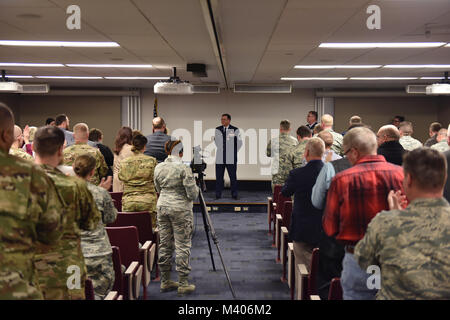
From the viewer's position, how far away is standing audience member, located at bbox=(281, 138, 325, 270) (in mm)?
3422

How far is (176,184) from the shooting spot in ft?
12.9

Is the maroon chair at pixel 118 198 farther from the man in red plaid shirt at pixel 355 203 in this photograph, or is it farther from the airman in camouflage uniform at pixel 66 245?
the man in red plaid shirt at pixel 355 203

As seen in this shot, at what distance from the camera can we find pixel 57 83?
10.3 meters

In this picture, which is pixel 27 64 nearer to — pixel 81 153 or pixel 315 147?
pixel 81 153

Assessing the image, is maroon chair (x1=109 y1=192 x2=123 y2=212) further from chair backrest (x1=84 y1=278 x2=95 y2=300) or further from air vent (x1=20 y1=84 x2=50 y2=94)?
air vent (x1=20 y1=84 x2=50 y2=94)

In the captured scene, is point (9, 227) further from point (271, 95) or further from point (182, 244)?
point (271, 95)

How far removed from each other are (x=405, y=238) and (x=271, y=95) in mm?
9959

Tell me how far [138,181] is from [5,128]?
282 centimetres

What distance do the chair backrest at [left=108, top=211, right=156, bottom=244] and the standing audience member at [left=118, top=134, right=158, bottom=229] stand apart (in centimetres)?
37

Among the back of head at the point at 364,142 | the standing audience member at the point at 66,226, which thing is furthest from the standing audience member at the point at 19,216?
the back of head at the point at 364,142

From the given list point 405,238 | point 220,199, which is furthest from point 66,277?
point 220,199

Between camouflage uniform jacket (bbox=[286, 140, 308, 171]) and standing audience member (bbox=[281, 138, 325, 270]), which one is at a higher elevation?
camouflage uniform jacket (bbox=[286, 140, 308, 171])

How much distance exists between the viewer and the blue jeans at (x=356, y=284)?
2154 millimetres

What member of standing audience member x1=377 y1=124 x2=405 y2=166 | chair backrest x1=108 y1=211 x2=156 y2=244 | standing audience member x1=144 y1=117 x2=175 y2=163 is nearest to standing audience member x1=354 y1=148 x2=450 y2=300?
standing audience member x1=377 y1=124 x2=405 y2=166
